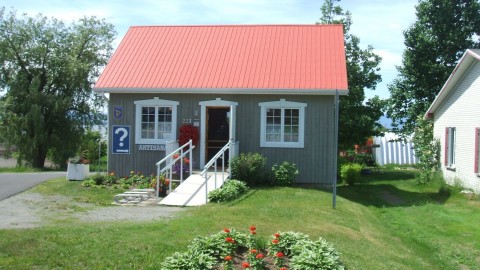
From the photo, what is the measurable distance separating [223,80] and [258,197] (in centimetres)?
505

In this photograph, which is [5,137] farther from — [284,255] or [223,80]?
[284,255]

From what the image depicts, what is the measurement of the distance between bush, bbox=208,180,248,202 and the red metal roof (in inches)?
146

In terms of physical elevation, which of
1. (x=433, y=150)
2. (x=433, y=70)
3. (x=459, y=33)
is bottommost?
(x=433, y=150)

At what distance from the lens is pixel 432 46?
25562 millimetres

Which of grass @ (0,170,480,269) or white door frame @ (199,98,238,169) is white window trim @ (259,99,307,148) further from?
grass @ (0,170,480,269)

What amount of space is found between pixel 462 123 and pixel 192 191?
9.88 m

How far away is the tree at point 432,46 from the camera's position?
994 inches

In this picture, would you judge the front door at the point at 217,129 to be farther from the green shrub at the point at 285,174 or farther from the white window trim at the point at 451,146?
the white window trim at the point at 451,146

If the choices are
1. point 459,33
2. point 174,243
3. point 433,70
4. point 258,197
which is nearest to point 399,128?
point 433,70

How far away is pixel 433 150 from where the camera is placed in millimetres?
20797

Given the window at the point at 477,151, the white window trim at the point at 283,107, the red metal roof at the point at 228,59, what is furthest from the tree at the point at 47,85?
the window at the point at 477,151

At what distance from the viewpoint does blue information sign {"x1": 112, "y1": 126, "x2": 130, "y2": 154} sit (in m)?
17.2

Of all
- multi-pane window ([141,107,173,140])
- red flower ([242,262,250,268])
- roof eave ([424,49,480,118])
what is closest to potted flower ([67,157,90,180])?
multi-pane window ([141,107,173,140])

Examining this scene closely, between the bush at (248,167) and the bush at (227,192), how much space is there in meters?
1.19
